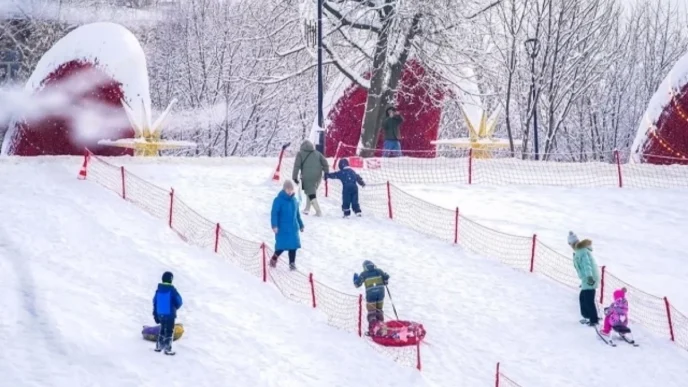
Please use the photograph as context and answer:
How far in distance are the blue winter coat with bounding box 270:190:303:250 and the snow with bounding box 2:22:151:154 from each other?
12738mm

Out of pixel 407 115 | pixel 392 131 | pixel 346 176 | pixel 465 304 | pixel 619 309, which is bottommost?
pixel 465 304

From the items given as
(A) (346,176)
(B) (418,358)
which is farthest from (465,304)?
(A) (346,176)

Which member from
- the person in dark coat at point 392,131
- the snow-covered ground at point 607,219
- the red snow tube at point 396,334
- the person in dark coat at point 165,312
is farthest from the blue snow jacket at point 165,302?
the person in dark coat at point 392,131

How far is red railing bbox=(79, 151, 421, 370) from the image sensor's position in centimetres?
1326

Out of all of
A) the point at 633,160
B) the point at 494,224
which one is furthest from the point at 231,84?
the point at 494,224

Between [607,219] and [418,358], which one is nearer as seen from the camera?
[418,358]

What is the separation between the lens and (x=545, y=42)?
4053 cm

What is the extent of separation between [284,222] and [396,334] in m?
3.24

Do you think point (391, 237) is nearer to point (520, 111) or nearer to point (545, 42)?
point (545, 42)

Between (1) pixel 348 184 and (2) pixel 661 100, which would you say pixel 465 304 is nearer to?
(1) pixel 348 184

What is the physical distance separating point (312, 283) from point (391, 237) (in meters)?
4.21

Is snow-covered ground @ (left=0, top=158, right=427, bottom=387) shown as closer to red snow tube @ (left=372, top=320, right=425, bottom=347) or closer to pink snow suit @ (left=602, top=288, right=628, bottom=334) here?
red snow tube @ (left=372, top=320, right=425, bottom=347)

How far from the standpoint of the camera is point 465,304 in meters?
14.7

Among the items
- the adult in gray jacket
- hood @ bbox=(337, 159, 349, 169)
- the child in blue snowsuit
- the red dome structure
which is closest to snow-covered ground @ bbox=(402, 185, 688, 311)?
the child in blue snowsuit
